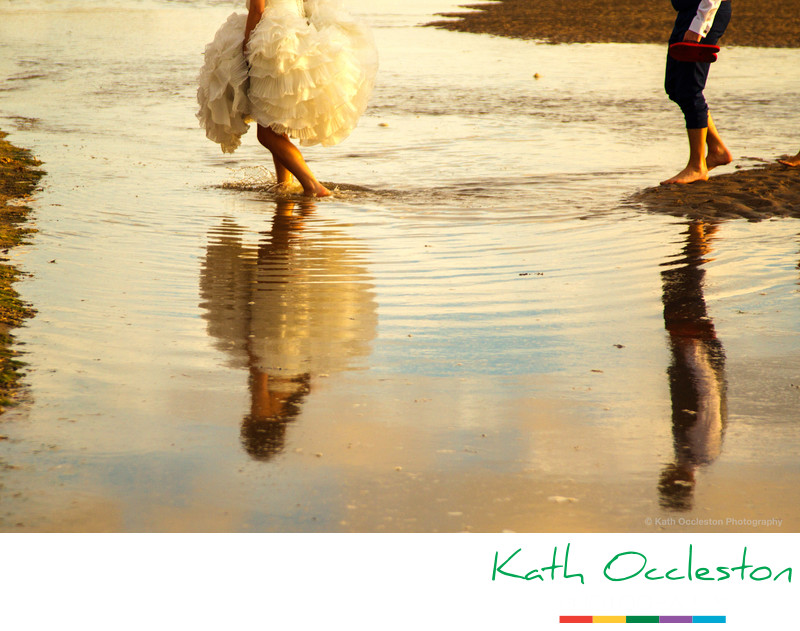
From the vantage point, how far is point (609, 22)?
2483 centimetres

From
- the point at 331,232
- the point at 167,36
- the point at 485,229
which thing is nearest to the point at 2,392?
the point at 331,232

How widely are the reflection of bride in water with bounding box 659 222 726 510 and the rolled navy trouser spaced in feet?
Result: 7.76

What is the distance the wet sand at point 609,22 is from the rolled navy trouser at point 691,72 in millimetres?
13486

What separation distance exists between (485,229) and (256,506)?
13.3ft

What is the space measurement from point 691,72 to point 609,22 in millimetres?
18098

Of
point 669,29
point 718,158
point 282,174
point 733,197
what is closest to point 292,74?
point 282,174

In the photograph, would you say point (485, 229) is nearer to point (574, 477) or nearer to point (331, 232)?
point (331, 232)

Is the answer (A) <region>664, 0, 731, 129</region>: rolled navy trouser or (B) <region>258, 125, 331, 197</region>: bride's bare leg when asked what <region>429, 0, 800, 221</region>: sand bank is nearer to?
(A) <region>664, 0, 731, 129</region>: rolled navy trouser

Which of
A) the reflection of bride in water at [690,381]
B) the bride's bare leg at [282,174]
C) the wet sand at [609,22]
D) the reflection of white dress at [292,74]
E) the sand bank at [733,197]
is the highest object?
the reflection of white dress at [292,74]

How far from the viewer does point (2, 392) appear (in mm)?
3717

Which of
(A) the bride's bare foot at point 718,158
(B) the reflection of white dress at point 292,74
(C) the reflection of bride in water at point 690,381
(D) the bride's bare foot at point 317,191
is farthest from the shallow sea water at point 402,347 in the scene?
(B) the reflection of white dress at point 292,74

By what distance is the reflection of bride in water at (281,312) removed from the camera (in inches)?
148

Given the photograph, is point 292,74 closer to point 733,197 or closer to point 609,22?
point 733,197

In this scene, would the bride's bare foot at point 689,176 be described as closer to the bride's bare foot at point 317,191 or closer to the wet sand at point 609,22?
the bride's bare foot at point 317,191
